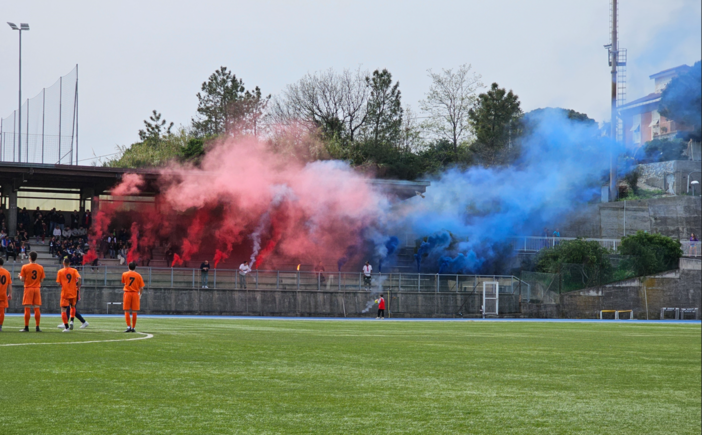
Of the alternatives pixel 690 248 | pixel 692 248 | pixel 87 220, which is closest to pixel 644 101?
pixel 690 248

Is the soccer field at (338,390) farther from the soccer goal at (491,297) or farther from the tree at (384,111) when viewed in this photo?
the tree at (384,111)

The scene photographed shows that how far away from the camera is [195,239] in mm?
49094

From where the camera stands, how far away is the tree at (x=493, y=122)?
58531mm

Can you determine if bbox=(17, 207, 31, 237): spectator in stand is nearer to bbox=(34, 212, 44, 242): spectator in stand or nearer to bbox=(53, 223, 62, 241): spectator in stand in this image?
bbox=(34, 212, 44, 242): spectator in stand

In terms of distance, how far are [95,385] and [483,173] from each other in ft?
153

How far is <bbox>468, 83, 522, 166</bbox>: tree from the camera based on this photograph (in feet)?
192

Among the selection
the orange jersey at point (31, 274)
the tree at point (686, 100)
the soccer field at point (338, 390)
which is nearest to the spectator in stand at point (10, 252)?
the orange jersey at point (31, 274)

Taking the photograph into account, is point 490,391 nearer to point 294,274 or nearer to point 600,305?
point 294,274

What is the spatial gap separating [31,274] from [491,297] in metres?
30.8

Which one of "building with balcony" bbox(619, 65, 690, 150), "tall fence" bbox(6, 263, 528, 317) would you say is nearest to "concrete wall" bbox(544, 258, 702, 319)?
"tall fence" bbox(6, 263, 528, 317)

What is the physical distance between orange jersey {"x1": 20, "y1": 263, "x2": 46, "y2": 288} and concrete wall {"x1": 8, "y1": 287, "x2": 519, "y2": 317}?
2037 cm

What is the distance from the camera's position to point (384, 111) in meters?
69.6

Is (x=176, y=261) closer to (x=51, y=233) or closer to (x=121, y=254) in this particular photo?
(x=121, y=254)

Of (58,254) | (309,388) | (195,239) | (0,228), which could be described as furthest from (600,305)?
(309,388)
